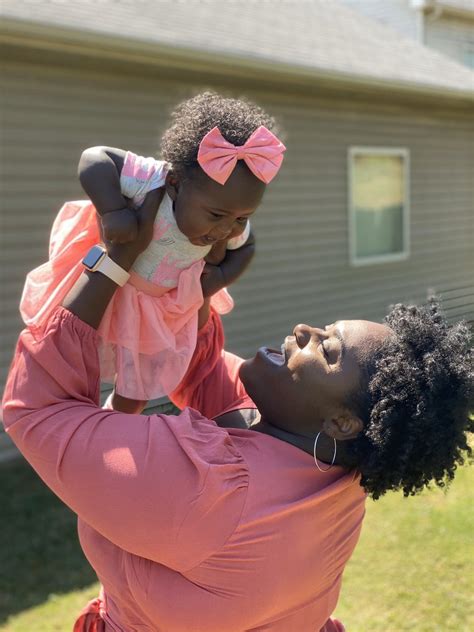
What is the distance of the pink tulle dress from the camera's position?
1.77 m

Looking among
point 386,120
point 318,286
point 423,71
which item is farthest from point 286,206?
point 423,71

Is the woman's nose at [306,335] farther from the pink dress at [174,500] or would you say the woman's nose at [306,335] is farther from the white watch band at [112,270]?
the white watch band at [112,270]

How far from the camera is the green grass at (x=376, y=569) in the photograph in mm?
3299

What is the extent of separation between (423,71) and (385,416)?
8767 millimetres

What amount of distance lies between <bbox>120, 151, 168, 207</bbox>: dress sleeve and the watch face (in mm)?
204

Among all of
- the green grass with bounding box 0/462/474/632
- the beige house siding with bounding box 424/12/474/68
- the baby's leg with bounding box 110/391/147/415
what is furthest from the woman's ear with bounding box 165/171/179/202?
the beige house siding with bounding box 424/12/474/68

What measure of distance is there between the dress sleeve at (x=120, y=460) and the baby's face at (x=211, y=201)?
414 mm

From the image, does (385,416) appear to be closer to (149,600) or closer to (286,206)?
(149,600)

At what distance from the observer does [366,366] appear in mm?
1650

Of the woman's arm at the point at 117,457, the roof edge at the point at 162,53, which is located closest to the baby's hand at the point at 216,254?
the woman's arm at the point at 117,457

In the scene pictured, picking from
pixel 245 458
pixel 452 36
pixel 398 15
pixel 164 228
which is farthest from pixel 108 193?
pixel 452 36

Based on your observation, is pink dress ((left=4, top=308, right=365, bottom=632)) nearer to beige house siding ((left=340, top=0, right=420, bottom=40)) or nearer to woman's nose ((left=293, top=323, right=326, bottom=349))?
woman's nose ((left=293, top=323, right=326, bottom=349))

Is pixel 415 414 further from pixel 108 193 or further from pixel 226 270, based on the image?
pixel 108 193

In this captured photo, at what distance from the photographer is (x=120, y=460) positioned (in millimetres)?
1414
